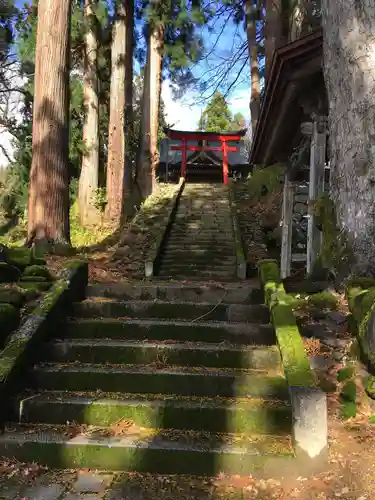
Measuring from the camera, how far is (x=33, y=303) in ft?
15.8

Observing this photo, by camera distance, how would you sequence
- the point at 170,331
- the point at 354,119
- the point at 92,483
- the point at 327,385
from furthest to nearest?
the point at 354,119, the point at 170,331, the point at 327,385, the point at 92,483

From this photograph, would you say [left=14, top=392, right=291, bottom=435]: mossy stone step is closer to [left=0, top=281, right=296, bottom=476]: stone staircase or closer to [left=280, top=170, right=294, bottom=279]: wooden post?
[left=0, top=281, right=296, bottom=476]: stone staircase

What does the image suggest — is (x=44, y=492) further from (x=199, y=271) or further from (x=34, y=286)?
(x=199, y=271)

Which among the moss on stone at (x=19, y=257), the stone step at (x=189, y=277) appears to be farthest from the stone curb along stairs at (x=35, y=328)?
the stone step at (x=189, y=277)

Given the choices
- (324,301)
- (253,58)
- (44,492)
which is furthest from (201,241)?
(253,58)

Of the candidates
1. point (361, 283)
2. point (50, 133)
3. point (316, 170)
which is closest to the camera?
point (361, 283)

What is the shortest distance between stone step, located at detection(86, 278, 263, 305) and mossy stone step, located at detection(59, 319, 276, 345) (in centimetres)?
73

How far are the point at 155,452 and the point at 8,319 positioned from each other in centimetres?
188

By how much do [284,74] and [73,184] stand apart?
15657 mm

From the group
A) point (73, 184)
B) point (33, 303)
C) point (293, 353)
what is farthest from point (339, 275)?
point (73, 184)

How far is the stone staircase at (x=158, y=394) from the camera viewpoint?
3.19m

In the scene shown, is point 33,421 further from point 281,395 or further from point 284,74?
point 284,74

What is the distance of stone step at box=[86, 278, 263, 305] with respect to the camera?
5.30 m

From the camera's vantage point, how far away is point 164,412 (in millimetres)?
3490
